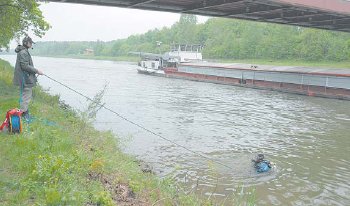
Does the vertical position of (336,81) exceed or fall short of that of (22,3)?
it falls short

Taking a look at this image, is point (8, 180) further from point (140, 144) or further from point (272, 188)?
point (140, 144)

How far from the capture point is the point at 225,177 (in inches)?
378

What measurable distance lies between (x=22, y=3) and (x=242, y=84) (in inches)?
1119

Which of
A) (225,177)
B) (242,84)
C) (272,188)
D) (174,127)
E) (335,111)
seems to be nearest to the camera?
(272,188)

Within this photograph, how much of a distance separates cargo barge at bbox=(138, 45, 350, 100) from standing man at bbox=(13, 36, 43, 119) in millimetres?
24886

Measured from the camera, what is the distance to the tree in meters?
14.0

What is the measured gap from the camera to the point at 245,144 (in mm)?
13602

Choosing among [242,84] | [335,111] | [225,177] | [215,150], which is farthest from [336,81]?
[225,177]

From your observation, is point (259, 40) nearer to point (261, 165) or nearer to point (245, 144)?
point (245, 144)

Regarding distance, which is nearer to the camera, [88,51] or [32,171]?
[32,171]

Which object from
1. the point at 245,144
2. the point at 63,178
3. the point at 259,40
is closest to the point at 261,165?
the point at 245,144

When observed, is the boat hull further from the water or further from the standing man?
the standing man

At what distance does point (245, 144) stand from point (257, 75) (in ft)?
83.7

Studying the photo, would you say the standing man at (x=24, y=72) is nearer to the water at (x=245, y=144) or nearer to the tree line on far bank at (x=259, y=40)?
the water at (x=245, y=144)
